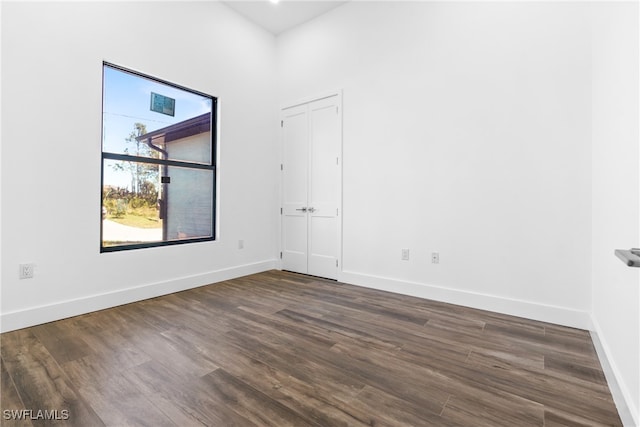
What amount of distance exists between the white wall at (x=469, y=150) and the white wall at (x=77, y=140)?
1652mm

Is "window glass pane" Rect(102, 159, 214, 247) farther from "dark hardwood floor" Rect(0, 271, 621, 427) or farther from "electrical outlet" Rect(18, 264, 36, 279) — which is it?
"dark hardwood floor" Rect(0, 271, 621, 427)

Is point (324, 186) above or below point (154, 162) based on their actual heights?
below

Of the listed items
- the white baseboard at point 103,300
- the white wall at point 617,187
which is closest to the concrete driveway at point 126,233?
the white baseboard at point 103,300

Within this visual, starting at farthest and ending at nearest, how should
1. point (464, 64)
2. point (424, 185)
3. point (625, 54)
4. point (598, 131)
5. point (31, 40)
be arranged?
point (424, 185)
point (464, 64)
point (31, 40)
point (598, 131)
point (625, 54)

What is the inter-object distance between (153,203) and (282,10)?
3.01 metres

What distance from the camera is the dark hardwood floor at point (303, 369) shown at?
4.59 feet

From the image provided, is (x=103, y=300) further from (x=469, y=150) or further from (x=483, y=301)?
(x=469, y=150)

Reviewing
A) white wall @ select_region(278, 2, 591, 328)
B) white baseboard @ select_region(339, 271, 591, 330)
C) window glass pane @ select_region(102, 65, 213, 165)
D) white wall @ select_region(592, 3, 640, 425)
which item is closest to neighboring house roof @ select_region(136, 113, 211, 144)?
window glass pane @ select_region(102, 65, 213, 165)

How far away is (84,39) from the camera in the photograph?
2664 mm

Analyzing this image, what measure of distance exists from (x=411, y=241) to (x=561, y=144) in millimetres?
1558

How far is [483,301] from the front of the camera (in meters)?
2.82

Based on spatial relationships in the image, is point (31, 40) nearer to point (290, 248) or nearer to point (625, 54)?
point (290, 248)

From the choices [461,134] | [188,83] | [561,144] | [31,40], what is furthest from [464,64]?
[31,40]

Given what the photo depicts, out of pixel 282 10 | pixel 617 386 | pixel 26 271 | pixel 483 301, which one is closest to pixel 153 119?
pixel 26 271
